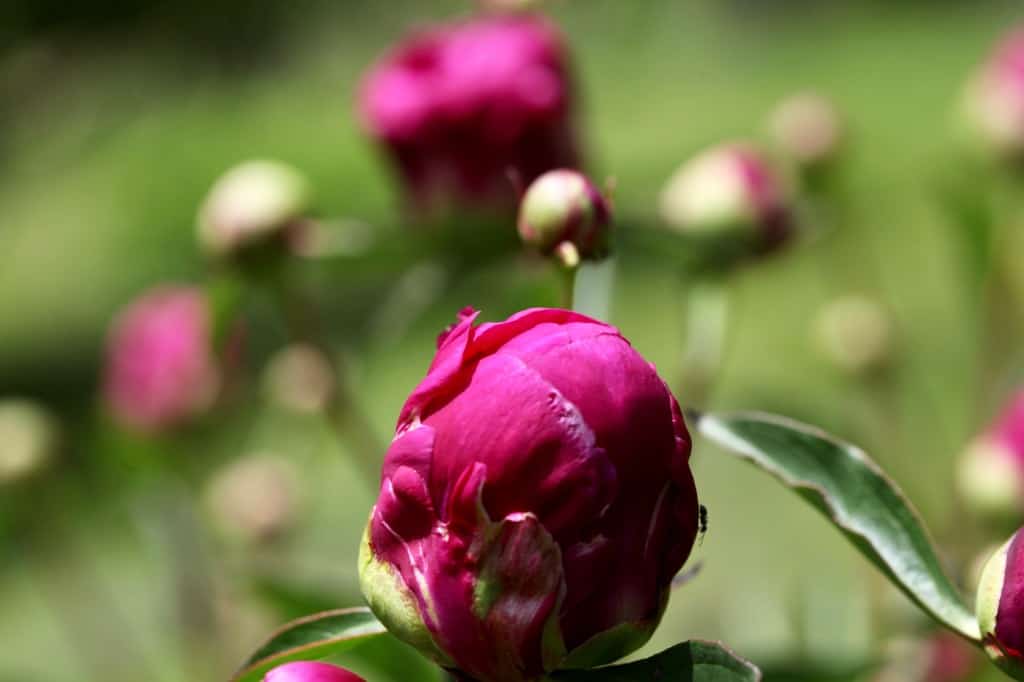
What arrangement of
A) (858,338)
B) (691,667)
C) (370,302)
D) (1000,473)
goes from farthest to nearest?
(370,302), (858,338), (1000,473), (691,667)

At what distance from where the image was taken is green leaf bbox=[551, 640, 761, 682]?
198 millimetres

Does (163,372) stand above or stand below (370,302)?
above

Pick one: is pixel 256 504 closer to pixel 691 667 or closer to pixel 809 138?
pixel 809 138

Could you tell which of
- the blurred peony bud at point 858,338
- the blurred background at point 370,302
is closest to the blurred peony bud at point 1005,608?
the blurred background at point 370,302

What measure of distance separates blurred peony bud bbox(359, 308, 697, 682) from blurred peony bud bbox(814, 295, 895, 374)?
1.19ft

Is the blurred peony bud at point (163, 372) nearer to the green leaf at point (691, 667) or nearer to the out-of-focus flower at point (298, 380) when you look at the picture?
the out-of-focus flower at point (298, 380)

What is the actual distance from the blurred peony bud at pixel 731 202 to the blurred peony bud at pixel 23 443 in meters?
0.29

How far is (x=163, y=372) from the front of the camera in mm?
594

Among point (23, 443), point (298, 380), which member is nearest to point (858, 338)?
point (298, 380)

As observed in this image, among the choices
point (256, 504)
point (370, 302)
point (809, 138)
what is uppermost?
point (809, 138)

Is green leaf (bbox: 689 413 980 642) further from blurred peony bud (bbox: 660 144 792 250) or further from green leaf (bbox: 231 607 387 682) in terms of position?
blurred peony bud (bbox: 660 144 792 250)

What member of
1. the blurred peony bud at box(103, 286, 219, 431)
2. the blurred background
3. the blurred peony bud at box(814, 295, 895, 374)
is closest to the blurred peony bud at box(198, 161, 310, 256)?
the blurred background

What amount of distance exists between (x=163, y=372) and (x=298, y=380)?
0.18 feet

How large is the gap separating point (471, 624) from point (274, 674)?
37 mm
